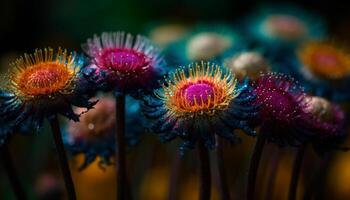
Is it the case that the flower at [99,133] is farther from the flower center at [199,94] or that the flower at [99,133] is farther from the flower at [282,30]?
the flower at [282,30]

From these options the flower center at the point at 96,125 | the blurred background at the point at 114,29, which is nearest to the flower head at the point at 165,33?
the blurred background at the point at 114,29

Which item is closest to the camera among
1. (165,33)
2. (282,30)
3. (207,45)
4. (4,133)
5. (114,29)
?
(4,133)

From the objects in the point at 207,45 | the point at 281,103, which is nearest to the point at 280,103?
the point at 281,103

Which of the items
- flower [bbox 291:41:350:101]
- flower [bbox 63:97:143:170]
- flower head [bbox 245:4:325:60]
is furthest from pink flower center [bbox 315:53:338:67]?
flower [bbox 63:97:143:170]

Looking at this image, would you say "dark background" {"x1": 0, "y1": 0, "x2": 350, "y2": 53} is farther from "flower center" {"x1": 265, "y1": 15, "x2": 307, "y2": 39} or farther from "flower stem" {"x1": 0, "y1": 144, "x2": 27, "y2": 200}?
"flower stem" {"x1": 0, "y1": 144, "x2": 27, "y2": 200}

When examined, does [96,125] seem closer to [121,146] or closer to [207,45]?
[121,146]
